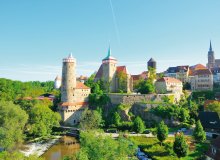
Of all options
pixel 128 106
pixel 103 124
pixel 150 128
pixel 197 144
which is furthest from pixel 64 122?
pixel 197 144

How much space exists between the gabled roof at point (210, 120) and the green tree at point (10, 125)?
1357 inches

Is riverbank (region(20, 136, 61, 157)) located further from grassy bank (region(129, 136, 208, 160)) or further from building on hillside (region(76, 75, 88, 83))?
building on hillside (region(76, 75, 88, 83))

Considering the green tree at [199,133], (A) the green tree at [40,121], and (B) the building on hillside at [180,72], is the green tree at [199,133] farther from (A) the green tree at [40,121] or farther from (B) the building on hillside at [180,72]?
(B) the building on hillside at [180,72]

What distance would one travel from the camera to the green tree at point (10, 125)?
120ft

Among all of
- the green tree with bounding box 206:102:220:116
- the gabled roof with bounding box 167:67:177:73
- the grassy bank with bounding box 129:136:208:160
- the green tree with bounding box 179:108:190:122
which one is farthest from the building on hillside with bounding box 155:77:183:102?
the grassy bank with bounding box 129:136:208:160

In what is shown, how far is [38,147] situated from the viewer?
145 ft

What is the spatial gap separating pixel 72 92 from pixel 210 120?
34.9 meters

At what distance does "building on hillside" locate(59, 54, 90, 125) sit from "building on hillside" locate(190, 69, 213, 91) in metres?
38.0

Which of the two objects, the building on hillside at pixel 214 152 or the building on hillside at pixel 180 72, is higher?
the building on hillside at pixel 180 72

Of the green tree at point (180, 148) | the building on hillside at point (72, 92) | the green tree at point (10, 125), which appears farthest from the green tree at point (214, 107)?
the green tree at point (10, 125)

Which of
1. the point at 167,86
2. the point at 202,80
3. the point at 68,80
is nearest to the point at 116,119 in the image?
the point at 68,80

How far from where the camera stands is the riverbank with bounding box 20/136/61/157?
40638 millimetres

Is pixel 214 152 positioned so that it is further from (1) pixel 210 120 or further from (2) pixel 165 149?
(1) pixel 210 120

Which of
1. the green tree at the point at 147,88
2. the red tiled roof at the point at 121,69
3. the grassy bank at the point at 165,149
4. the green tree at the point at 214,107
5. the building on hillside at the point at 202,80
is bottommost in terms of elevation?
the grassy bank at the point at 165,149
